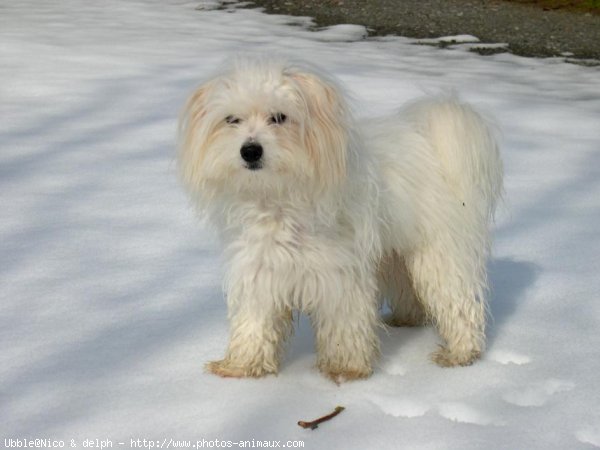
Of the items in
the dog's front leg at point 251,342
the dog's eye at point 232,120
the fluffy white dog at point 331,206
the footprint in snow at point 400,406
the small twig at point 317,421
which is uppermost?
the dog's eye at point 232,120

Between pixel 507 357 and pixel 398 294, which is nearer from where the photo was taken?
pixel 507 357

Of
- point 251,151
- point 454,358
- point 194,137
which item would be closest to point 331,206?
point 251,151

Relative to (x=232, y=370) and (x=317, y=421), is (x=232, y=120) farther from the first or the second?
(x=317, y=421)

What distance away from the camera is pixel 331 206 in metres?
3.06

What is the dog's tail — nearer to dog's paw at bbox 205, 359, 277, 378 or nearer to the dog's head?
the dog's head

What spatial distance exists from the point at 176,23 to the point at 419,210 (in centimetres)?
737

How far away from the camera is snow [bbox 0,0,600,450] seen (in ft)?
9.54

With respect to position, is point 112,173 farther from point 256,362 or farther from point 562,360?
point 562,360

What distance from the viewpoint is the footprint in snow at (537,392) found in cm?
305

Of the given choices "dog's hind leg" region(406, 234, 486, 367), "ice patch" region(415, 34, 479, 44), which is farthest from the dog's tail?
"ice patch" region(415, 34, 479, 44)

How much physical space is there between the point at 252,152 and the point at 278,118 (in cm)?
17

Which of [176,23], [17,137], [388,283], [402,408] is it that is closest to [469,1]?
[176,23]

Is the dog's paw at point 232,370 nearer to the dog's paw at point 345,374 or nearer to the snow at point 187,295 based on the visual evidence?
the snow at point 187,295

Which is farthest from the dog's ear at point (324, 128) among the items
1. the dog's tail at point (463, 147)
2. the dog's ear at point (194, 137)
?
the dog's tail at point (463, 147)
